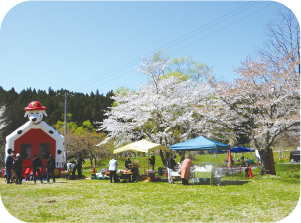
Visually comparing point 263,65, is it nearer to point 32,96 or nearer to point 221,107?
point 221,107

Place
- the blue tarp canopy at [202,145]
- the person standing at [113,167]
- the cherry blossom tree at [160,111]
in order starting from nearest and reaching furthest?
the blue tarp canopy at [202,145]
the person standing at [113,167]
the cherry blossom tree at [160,111]

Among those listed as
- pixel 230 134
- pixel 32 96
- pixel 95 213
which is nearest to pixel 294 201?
pixel 95 213

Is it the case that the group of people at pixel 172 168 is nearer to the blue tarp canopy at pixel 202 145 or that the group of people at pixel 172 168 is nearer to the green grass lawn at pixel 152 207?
the blue tarp canopy at pixel 202 145

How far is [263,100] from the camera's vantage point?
14398 millimetres

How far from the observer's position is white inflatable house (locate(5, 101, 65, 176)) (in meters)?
17.3

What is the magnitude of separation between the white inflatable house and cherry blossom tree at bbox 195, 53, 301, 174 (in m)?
10.0

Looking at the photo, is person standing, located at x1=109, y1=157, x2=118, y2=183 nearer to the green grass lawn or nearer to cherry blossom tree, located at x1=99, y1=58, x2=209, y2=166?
the green grass lawn

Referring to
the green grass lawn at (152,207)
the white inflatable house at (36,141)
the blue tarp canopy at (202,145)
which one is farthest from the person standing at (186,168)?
the white inflatable house at (36,141)

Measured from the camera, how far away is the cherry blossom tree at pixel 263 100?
1420 centimetres

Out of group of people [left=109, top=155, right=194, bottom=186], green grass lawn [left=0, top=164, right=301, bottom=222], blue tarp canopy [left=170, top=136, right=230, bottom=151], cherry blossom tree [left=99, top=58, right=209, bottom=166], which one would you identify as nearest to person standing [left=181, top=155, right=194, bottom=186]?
group of people [left=109, top=155, right=194, bottom=186]

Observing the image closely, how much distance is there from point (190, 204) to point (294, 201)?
10.6 ft

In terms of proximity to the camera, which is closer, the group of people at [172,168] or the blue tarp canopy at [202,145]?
the group of people at [172,168]

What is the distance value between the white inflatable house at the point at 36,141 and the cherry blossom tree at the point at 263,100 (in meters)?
10.0

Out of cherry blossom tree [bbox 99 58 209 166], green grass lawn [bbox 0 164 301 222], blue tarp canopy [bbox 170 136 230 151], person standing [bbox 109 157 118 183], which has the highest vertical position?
cherry blossom tree [bbox 99 58 209 166]
